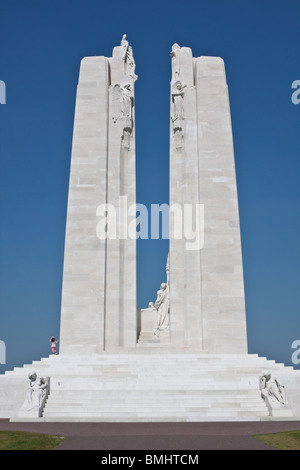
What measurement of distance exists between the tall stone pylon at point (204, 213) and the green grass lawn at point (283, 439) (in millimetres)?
10606

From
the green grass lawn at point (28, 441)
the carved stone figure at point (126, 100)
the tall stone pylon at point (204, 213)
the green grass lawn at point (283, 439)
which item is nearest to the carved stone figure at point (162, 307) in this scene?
the tall stone pylon at point (204, 213)

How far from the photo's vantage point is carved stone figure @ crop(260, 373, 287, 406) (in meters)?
15.2

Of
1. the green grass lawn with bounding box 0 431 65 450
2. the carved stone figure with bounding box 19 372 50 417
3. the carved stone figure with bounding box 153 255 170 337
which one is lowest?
the green grass lawn with bounding box 0 431 65 450

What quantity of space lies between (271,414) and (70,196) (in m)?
13.0

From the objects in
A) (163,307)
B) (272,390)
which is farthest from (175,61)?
(272,390)

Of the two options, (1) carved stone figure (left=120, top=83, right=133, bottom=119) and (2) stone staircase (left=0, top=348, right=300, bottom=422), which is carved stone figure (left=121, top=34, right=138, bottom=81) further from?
(2) stone staircase (left=0, top=348, right=300, bottom=422)

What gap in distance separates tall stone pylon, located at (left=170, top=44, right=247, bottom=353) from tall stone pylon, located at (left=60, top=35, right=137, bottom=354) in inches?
79.8

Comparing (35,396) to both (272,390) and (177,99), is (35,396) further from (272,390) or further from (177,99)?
A: (177,99)

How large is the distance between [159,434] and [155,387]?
4811 mm

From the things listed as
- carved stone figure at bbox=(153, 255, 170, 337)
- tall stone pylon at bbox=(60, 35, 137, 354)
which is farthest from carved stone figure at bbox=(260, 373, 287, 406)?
carved stone figure at bbox=(153, 255, 170, 337)

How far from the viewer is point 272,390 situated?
15.3 meters

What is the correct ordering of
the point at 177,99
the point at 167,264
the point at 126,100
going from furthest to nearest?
the point at 167,264, the point at 177,99, the point at 126,100

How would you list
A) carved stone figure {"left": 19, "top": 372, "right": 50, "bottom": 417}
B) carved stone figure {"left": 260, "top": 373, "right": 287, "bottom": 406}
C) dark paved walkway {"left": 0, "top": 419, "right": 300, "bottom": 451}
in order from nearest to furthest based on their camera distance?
dark paved walkway {"left": 0, "top": 419, "right": 300, "bottom": 451}
carved stone figure {"left": 19, "top": 372, "right": 50, "bottom": 417}
carved stone figure {"left": 260, "top": 373, "right": 287, "bottom": 406}
